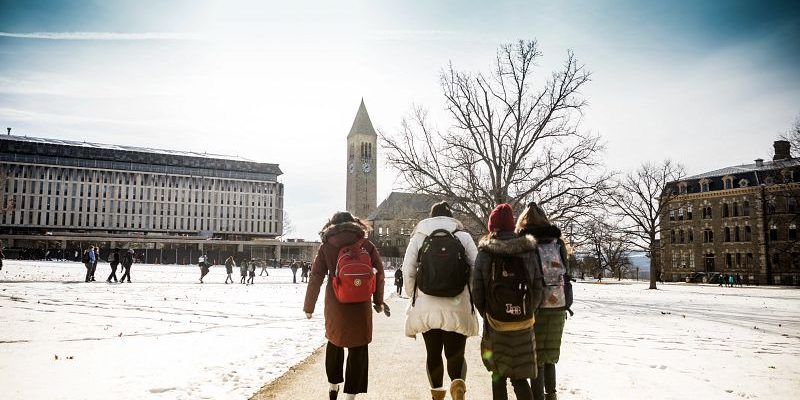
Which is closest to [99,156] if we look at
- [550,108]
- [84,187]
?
[84,187]

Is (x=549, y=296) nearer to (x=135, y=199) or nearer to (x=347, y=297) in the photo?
(x=347, y=297)

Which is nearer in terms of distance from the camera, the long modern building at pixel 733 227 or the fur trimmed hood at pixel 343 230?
the fur trimmed hood at pixel 343 230

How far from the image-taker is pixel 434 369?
15.7 ft

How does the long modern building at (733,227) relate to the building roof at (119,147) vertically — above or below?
below

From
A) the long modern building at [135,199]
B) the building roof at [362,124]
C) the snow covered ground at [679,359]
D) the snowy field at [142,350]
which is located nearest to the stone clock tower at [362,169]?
the building roof at [362,124]

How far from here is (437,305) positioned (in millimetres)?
4738

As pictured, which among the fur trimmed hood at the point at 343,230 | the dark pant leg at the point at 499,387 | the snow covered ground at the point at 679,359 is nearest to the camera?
the dark pant leg at the point at 499,387

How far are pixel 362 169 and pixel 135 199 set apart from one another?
51.9m

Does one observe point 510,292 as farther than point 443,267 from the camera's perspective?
No

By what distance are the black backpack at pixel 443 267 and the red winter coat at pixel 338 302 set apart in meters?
0.43

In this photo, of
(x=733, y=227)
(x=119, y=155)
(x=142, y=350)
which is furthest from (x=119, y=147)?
(x=142, y=350)

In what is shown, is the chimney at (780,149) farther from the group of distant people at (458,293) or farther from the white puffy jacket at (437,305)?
the white puffy jacket at (437,305)

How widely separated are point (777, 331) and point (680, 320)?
7.74 feet

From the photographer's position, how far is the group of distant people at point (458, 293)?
14.3ft
